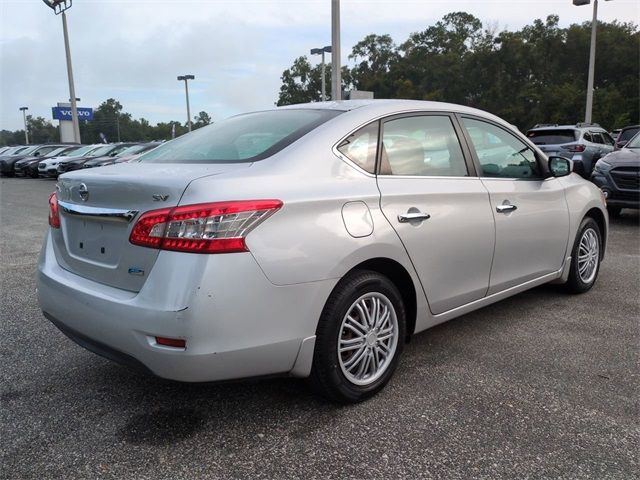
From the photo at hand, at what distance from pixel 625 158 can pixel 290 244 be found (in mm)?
7853

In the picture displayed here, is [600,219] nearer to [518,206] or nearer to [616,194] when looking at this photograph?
[518,206]

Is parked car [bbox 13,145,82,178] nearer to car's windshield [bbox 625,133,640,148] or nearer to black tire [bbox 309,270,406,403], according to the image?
car's windshield [bbox 625,133,640,148]

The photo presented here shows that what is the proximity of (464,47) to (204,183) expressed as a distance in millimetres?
62670

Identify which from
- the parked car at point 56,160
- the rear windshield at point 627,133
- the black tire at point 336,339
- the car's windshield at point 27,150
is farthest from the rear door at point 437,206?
the car's windshield at point 27,150

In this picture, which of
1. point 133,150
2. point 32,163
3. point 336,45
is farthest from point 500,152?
point 32,163

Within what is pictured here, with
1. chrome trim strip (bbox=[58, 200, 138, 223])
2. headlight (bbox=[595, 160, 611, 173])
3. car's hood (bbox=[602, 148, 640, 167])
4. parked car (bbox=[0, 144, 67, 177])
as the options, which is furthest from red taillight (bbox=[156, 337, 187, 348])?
parked car (bbox=[0, 144, 67, 177])

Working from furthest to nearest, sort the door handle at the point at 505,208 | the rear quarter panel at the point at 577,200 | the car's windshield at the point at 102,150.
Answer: the car's windshield at the point at 102,150
the rear quarter panel at the point at 577,200
the door handle at the point at 505,208

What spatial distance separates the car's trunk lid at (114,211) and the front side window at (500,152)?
1813 millimetres

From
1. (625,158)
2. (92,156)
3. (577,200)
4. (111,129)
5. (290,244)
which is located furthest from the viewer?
(111,129)

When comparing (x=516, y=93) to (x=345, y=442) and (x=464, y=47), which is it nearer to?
(x=464, y=47)

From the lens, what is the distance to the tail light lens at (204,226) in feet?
7.43

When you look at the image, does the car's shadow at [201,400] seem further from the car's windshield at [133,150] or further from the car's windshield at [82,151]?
the car's windshield at [82,151]

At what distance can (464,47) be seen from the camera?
59.4 m

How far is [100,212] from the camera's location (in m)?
2.59
